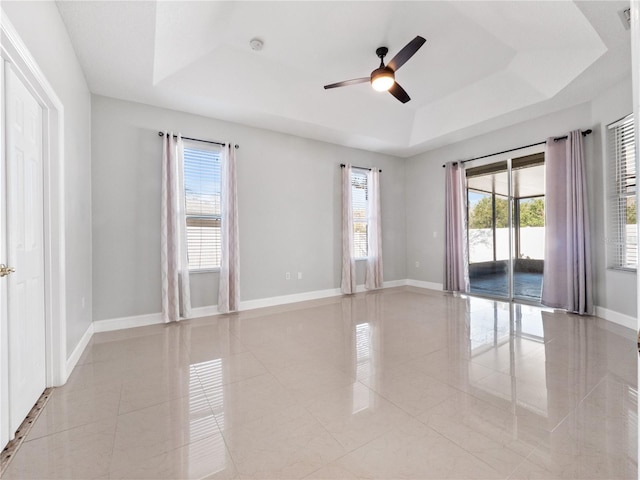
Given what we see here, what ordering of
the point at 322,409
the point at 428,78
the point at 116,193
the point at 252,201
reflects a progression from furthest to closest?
1. the point at 252,201
2. the point at 428,78
3. the point at 116,193
4. the point at 322,409

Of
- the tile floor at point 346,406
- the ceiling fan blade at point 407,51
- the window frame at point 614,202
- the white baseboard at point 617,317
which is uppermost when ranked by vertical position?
the ceiling fan blade at point 407,51

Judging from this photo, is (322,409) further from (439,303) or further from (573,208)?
(573,208)

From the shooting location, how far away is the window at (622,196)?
365cm

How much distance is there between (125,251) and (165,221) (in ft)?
2.05

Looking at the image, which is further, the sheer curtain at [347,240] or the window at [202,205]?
the sheer curtain at [347,240]

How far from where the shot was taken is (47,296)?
2215mm

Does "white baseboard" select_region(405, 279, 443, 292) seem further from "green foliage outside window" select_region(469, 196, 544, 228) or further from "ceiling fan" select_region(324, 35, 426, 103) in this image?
"ceiling fan" select_region(324, 35, 426, 103)

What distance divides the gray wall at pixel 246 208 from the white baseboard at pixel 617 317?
3.39 m

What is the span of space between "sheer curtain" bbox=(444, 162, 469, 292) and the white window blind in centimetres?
162

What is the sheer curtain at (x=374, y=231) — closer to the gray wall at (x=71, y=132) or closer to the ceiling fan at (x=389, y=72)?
the ceiling fan at (x=389, y=72)

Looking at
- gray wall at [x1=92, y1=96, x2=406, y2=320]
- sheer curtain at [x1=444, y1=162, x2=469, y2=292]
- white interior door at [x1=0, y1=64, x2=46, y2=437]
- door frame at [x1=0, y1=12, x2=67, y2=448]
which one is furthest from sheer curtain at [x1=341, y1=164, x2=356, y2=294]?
white interior door at [x1=0, y1=64, x2=46, y2=437]

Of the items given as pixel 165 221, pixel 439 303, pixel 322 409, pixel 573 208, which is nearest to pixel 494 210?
pixel 573 208

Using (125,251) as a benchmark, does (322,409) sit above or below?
below

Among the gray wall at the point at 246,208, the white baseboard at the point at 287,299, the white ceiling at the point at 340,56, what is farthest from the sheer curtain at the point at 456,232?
the white baseboard at the point at 287,299
